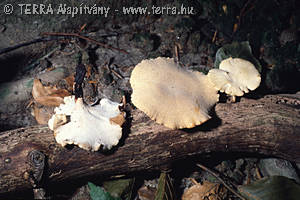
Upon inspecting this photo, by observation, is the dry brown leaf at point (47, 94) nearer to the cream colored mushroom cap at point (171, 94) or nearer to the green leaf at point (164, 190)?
the cream colored mushroom cap at point (171, 94)

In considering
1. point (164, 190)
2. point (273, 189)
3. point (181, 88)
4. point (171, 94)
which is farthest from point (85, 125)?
point (273, 189)

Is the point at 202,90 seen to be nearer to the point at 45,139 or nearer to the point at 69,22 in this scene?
the point at 45,139

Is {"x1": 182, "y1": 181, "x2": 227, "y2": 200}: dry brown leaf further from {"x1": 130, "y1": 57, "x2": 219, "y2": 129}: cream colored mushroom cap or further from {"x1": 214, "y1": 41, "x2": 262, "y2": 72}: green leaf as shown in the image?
{"x1": 214, "y1": 41, "x2": 262, "y2": 72}: green leaf

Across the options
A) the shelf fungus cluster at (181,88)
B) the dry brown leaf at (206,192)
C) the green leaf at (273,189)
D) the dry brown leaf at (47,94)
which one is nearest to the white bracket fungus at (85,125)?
the shelf fungus cluster at (181,88)

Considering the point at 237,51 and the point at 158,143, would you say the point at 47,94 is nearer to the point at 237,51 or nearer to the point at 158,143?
the point at 158,143

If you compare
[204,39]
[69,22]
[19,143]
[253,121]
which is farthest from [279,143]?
[69,22]

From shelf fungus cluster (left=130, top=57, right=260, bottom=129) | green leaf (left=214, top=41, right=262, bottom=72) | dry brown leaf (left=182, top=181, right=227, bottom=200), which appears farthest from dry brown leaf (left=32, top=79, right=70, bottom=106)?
green leaf (left=214, top=41, right=262, bottom=72)
